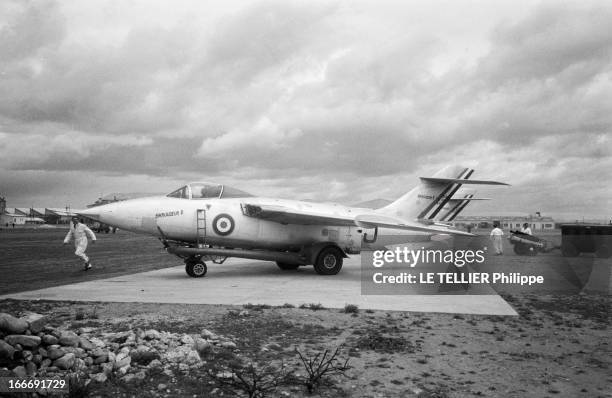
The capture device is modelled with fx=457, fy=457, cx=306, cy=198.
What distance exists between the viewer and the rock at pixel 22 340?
495 centimetres

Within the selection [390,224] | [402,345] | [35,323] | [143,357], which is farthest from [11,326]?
[390,224]

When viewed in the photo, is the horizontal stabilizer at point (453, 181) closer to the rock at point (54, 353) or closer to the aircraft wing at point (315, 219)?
the aircraft wing at point (315, 219)

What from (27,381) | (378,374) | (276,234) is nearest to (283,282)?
(276,234)

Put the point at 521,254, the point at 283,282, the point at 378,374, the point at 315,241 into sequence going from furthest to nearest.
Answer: the point at 521,254 → the point at 315,241 → the point at 283,282 → the point at 378,374

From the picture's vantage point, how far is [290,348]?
613 centimetres

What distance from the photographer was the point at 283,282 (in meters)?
13.4

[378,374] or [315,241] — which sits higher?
[315,241]

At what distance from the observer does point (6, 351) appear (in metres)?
4.69

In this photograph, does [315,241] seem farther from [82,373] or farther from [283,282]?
[82,373]

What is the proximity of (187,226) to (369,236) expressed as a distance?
252 inches

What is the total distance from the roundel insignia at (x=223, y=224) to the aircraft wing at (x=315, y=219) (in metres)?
0.57

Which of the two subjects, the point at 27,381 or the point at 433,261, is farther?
the point at 433,261

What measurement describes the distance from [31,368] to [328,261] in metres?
11.2

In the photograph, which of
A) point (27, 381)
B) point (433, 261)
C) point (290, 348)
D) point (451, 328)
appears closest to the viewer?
point (27, 381)
